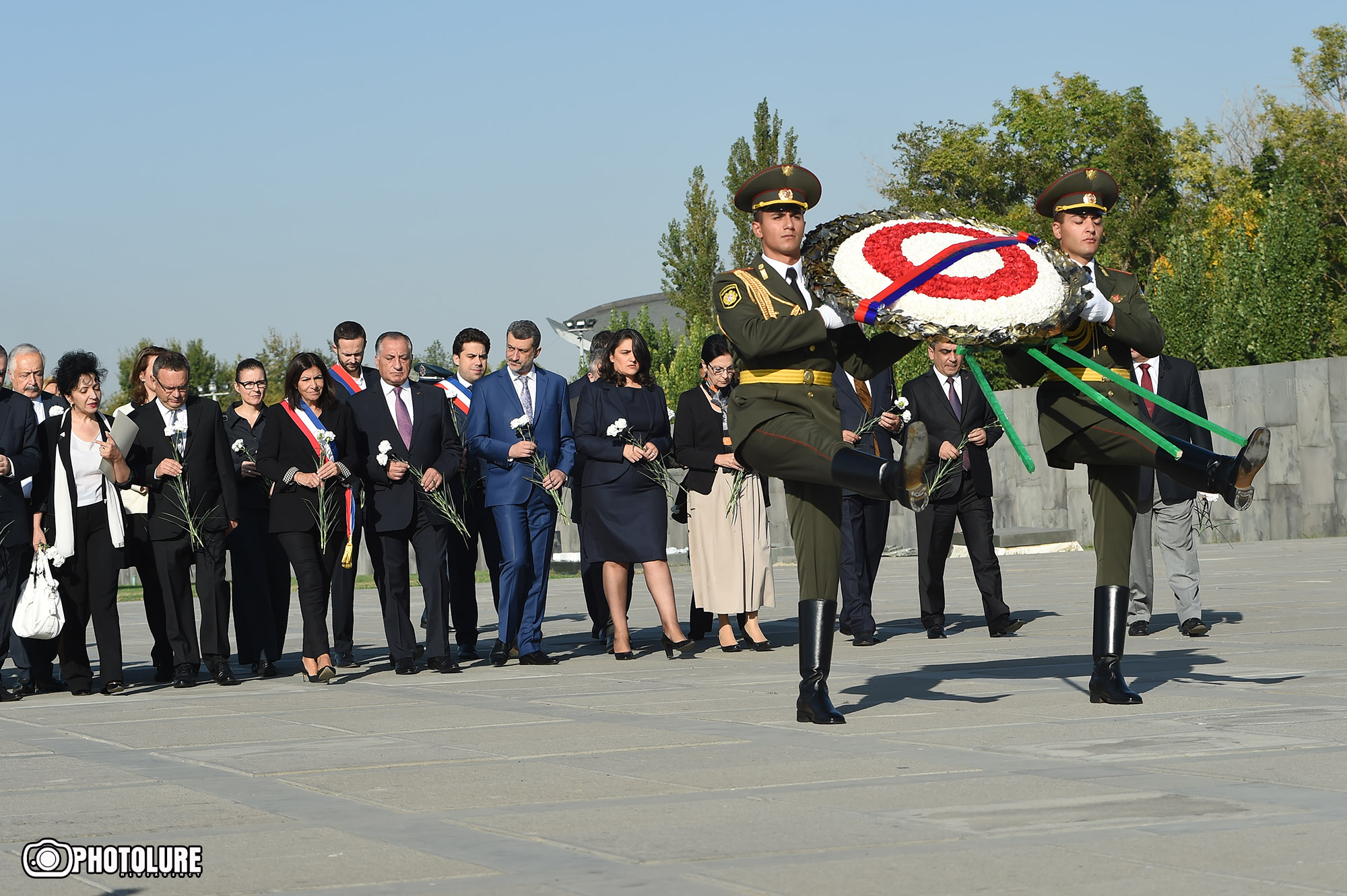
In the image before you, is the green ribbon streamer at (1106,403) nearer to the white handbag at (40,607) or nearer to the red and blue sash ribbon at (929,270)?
the red and blue sash ribbon at (929,270)

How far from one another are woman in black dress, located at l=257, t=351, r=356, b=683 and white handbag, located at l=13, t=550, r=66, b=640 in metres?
1.31

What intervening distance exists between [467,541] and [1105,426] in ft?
17.5

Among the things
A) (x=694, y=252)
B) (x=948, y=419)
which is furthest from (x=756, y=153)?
(x=948, y=419)

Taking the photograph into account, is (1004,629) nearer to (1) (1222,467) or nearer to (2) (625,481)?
(2) (625,481)

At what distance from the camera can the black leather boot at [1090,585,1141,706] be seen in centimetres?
695

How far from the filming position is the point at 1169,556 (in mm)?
11031

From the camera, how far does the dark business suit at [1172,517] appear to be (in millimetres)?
10664

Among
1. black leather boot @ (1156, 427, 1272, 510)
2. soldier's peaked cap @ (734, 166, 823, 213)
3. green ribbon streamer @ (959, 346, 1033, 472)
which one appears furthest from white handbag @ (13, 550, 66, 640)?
black leather boot @ (1156, 427, 1272, 510)

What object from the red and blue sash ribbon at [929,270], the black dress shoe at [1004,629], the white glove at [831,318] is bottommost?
the black dress shoe at [1004,629]

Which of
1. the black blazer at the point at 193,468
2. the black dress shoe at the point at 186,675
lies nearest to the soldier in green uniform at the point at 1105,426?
the black blazer at the point at 193,468

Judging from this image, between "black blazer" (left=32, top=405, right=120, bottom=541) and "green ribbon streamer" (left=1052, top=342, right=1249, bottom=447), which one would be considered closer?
"green ribbon streamer" (left=1052, top=342, right=1249, bottom=447)

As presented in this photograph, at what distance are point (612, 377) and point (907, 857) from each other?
7127 mm

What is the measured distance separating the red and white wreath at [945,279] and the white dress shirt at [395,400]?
14.0 feet

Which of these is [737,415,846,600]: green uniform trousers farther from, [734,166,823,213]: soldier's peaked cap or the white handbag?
the white handbag
